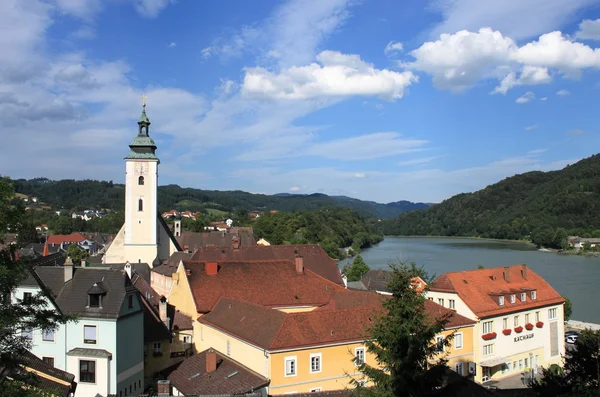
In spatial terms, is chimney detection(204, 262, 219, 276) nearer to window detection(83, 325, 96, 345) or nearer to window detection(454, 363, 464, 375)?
window detection(83, 325, 96, 345)

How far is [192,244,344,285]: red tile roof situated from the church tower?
5.78 metres

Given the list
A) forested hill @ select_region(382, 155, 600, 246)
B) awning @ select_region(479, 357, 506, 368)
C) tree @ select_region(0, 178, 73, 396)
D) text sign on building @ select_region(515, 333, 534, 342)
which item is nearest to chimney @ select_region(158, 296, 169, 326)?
tree @ select_region(0, 178, 73, 396)

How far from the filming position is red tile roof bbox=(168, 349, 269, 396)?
18.1 metres

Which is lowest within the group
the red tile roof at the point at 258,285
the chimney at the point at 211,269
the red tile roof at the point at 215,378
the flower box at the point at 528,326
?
the red tile roof at the point at 215,378

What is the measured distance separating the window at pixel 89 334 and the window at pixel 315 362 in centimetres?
770

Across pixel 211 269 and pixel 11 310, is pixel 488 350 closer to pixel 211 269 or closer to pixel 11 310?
pixel 211 269

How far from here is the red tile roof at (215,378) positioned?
18.1 meters

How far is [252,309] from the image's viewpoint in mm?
22656

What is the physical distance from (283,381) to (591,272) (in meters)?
58.5

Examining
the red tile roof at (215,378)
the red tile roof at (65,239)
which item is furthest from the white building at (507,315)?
the red tile roof at (65,239)

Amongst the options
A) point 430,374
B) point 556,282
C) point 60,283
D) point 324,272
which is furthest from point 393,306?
point 556,282

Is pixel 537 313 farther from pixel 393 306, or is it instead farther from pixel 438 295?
pixel 393 306

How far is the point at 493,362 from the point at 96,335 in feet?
56.2

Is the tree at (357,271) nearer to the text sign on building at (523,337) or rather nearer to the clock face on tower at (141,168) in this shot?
the clock face on tower at (141,168)
